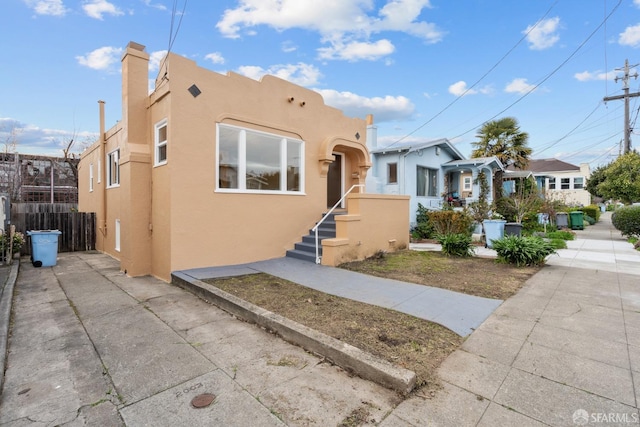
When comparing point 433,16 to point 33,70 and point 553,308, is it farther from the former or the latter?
point 33,70

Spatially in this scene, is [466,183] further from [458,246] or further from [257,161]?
[257,161]

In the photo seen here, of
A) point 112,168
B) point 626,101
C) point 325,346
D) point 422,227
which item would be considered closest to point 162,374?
point 325,346

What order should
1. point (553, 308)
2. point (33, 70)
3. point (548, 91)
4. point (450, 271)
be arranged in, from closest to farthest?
point (553, 308), point (450, 271), point (33, 70), point (548, 91)

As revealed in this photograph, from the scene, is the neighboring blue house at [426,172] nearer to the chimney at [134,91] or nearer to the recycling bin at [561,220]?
the recycling bin at [561,220]

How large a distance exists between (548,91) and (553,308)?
14779 mm

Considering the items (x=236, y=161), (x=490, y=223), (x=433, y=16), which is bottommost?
(x=490, y=223)

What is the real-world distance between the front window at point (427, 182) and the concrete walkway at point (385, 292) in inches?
412

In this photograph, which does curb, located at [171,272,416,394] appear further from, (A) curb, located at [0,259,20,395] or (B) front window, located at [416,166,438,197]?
(B) front window, located at [416,166,438,197]

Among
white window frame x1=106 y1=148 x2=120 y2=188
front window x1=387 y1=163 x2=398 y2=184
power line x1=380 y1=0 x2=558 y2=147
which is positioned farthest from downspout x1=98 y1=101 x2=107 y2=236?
power line x1=380 y1=0 x2=558 y2=147

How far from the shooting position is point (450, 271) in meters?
6.99

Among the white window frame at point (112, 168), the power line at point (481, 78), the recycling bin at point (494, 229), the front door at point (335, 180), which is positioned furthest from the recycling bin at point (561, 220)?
the white window frame at point (112, 168)

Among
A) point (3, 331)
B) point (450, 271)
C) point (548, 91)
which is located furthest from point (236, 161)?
point (548, 91)

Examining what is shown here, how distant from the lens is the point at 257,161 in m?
7.80

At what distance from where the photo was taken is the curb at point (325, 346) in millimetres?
2662
